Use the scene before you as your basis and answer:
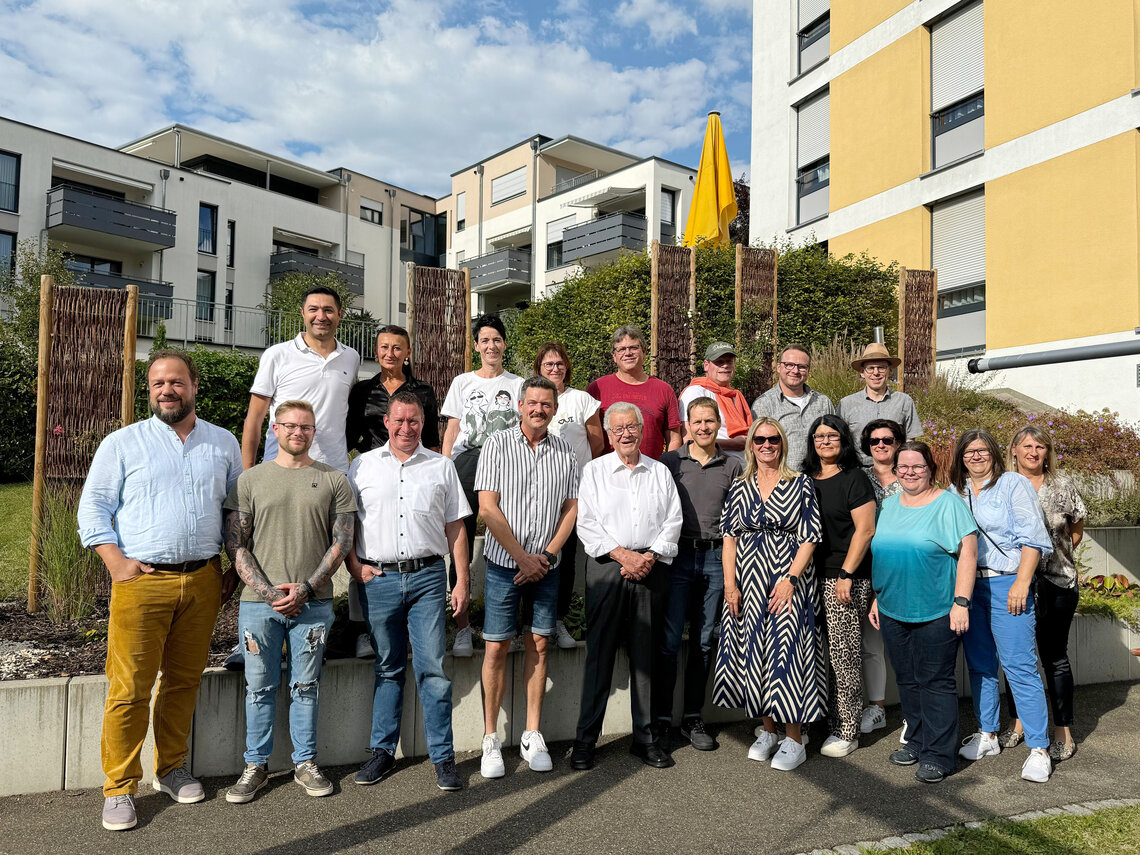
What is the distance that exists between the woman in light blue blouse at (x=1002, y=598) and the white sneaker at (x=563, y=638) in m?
2.37

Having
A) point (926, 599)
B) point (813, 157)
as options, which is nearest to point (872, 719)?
point (926, 599)

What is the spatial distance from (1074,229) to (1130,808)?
12.1m

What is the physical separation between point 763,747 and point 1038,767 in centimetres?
146

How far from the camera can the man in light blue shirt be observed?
12.5ft

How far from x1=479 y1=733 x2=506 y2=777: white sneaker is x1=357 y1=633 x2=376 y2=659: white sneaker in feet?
2.70

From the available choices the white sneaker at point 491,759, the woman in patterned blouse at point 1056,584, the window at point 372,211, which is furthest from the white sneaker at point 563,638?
the window at point 372,211

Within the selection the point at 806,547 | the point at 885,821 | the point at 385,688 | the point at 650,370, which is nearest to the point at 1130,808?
the point at 885,821

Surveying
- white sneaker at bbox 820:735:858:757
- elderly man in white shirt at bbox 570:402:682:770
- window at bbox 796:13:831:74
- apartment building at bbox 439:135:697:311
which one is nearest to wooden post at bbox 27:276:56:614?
elderly man in white shirt at bbox 570:402:682:770

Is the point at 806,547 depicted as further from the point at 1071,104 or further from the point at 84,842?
the point at 1071,104

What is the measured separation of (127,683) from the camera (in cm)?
384

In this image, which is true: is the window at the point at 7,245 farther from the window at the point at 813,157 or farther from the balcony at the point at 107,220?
the window at the point at 813,157

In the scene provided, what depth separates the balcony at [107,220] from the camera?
2519 centimetres

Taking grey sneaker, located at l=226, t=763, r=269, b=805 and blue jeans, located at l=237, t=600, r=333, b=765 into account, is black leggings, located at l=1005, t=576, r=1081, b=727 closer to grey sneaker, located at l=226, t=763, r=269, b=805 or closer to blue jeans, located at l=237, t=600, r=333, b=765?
blue jeans, located at l=237, t=600, r=333, b=765

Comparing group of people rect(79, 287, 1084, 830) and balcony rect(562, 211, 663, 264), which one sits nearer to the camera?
group of people rect(79, 287, 1084, 830)
